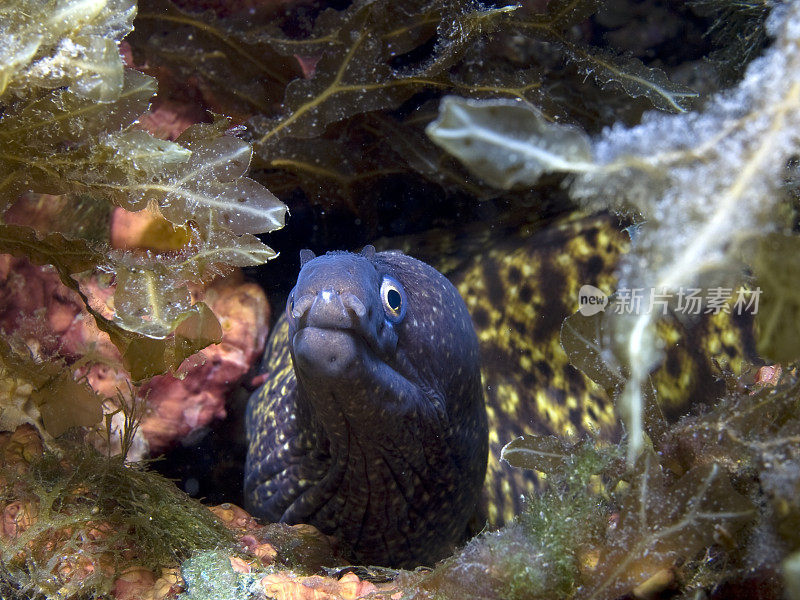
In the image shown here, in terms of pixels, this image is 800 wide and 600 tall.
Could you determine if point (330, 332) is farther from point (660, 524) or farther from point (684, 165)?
point (684, 165)

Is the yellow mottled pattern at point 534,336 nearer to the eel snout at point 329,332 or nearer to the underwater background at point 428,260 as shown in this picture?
the underwater background at point 428,260

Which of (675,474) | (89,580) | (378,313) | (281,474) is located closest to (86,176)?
(378,313)

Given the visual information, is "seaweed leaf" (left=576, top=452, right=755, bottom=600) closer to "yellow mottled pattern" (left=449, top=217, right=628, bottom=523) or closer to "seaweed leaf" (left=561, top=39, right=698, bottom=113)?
"yellow mottled pattern" (left=449, top=217, right=628, bottom=523)

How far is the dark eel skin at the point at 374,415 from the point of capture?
70.9 inches

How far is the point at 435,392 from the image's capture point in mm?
2287

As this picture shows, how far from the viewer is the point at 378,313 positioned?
75.7 inches

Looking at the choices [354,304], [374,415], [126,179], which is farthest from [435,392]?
[126,179]

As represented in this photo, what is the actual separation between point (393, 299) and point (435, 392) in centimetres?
49

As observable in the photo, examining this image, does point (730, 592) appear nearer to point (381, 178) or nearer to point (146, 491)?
point (146, 491)

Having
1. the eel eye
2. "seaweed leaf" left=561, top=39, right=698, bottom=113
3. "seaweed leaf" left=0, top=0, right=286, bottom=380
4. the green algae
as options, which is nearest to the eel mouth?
the eel eye

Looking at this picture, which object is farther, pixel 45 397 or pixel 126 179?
pixel 45 397

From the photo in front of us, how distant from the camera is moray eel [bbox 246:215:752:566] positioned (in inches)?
78.2

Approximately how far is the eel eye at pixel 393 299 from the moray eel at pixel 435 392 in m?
0.01

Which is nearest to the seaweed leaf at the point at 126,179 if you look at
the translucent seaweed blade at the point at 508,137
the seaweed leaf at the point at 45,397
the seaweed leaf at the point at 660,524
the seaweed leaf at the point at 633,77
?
the seaweed leaf at the point at 45,397
